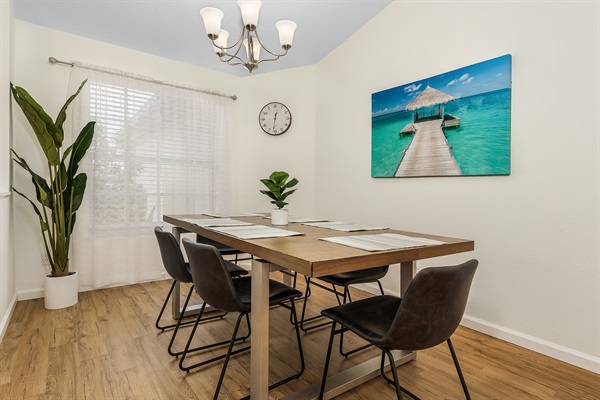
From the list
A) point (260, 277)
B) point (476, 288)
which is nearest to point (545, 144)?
point (476, 288)

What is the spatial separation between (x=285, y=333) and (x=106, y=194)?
2.23 metres

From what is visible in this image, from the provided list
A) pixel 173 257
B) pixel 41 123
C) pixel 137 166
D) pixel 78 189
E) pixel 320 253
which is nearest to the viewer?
pixel 320 253

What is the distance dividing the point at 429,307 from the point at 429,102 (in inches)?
79.5

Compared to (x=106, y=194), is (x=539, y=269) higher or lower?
lower

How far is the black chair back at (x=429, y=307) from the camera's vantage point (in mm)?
1096

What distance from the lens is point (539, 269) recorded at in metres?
2.07

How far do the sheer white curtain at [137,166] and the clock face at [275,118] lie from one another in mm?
507

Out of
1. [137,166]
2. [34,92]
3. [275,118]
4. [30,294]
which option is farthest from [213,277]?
[275,118]

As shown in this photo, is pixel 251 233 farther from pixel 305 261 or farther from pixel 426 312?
pixel 426 312

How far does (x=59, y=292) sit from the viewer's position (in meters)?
2.63

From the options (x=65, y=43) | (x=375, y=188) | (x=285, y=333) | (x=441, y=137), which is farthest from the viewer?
(x=375, y=188)

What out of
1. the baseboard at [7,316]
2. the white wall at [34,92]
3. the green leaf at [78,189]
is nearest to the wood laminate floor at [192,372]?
the baseboard at [7,316]

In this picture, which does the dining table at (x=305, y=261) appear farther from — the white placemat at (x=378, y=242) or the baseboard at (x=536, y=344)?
the baseboard at (x=536, y=344)

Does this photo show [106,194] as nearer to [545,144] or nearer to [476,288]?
[476,288]
